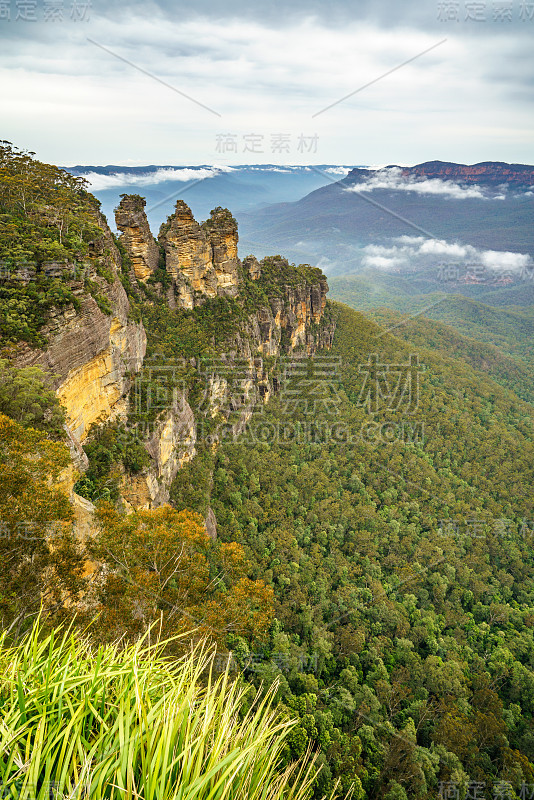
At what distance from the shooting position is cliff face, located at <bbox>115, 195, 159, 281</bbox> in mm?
25938

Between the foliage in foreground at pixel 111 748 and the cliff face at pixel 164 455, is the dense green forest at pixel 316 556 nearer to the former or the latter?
the foliage in foreground at pixel 111 748

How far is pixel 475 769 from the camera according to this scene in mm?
16375

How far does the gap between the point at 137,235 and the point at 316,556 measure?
25991 millimetres

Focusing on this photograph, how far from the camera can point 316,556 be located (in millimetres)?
24812

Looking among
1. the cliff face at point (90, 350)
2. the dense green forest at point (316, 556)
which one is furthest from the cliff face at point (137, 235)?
the cliff face at point (90, 350)

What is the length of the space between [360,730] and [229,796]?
17915 mm

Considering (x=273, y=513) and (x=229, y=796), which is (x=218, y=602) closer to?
(x=229, y=796)

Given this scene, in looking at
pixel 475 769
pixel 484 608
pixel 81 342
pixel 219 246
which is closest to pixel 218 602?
pixel 81 342

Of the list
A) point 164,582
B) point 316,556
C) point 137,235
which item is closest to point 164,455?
point 164,582

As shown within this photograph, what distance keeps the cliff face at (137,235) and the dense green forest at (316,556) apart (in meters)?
2.13

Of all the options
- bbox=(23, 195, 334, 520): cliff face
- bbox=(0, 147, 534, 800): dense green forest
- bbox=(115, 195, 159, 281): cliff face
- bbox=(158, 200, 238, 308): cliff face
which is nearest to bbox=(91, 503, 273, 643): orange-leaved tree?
bbox=(0, 147, 534, 800): dense green forest

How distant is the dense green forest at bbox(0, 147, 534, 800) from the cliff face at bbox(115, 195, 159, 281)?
2126 mm

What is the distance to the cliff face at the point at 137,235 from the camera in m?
25.9

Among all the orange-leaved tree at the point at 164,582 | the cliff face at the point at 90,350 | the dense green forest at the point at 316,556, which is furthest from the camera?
the cliff face at the point at 90,350
